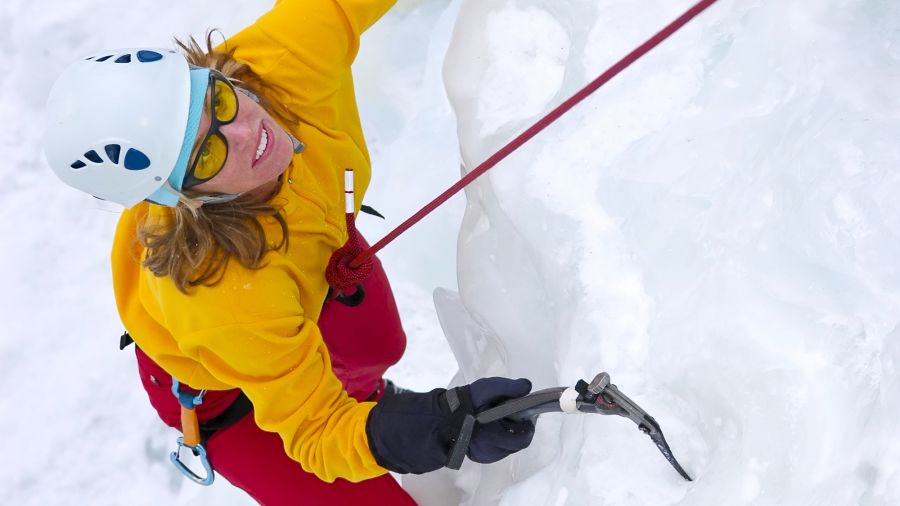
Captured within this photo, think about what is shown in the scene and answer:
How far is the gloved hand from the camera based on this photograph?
127 centimetres

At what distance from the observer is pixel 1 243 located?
3.04m

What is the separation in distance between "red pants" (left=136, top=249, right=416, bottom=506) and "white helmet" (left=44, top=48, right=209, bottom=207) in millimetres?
570

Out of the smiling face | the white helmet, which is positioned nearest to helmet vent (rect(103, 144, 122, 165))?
the white helmet

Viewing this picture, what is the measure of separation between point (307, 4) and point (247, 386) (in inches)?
27.4

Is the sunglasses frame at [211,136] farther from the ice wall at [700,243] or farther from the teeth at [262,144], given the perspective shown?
the ice wall at [700,243]

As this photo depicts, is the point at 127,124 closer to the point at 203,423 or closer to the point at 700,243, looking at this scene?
the point at 203,423

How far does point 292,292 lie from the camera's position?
135 centimetres

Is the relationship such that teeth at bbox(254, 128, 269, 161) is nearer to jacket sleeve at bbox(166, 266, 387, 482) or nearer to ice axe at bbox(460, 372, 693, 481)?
jacket sleeve at bbox(166, 266, 387, 482)

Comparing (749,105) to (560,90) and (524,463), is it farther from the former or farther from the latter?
(524,463)

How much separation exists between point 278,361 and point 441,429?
284 millimetres

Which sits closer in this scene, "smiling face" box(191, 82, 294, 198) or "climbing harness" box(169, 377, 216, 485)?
"smiling face" box(191, 82, 294, 198)

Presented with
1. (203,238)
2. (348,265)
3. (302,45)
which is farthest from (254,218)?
(302,45)

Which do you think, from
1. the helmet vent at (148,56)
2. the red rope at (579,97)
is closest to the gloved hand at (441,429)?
the red rope at (579,97)

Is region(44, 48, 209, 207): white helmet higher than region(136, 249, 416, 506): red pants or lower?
higher
